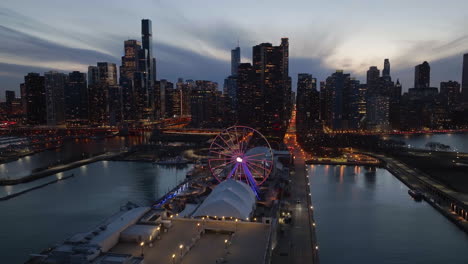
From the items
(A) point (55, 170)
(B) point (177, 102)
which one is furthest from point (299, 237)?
(B) point (177, 102)

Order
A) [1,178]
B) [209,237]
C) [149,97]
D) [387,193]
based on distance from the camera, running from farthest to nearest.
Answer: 1. [149,97]
2. [1,178]
3. [387,193]
4. [209,237]

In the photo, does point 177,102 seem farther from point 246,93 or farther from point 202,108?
point 246,93

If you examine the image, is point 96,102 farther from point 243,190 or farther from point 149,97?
point 243,190

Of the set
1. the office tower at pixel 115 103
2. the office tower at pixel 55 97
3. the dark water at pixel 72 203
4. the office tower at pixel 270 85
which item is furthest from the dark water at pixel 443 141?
the office tower at pixel 55 97

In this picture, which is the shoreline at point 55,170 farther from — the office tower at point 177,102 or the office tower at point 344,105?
the office tower at point 177,102

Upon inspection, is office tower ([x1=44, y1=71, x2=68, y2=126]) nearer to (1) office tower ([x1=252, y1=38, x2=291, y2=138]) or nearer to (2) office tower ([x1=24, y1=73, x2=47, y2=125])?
(2) office tower ([x1=24, y1=73, x2=47, y2=125])

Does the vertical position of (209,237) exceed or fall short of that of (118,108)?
it falls short

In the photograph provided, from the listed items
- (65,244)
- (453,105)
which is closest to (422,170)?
(65,244)
